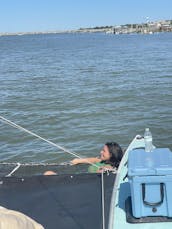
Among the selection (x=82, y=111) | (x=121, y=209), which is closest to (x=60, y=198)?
(x=121, y=209)

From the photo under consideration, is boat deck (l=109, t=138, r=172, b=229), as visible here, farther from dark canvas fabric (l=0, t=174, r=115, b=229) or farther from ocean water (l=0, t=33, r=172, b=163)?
ocean water (l=0, t=33, r=172, b=163)

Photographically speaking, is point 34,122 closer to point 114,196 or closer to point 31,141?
point 31,141

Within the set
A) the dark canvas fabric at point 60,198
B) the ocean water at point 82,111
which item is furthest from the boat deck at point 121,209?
the ocean water at point 82,111

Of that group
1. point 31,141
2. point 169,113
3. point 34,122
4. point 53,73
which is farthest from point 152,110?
point 53,73

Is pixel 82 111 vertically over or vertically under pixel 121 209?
over

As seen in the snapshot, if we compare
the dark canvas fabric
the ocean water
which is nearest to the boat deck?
the dark canvas fabric

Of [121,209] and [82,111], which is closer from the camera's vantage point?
[121,209]

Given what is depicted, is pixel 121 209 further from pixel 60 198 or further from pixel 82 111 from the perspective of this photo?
pixel 82 111

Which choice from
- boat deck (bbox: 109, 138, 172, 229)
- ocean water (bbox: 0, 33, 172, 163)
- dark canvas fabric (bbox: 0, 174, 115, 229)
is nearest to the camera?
boat deck (bbox: 109, 138, 172, 229)

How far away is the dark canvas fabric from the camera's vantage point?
4531 mm

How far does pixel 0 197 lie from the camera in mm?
4992

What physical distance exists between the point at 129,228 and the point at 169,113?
11.8m

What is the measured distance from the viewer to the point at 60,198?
489 cm

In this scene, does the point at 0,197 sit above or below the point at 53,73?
below
